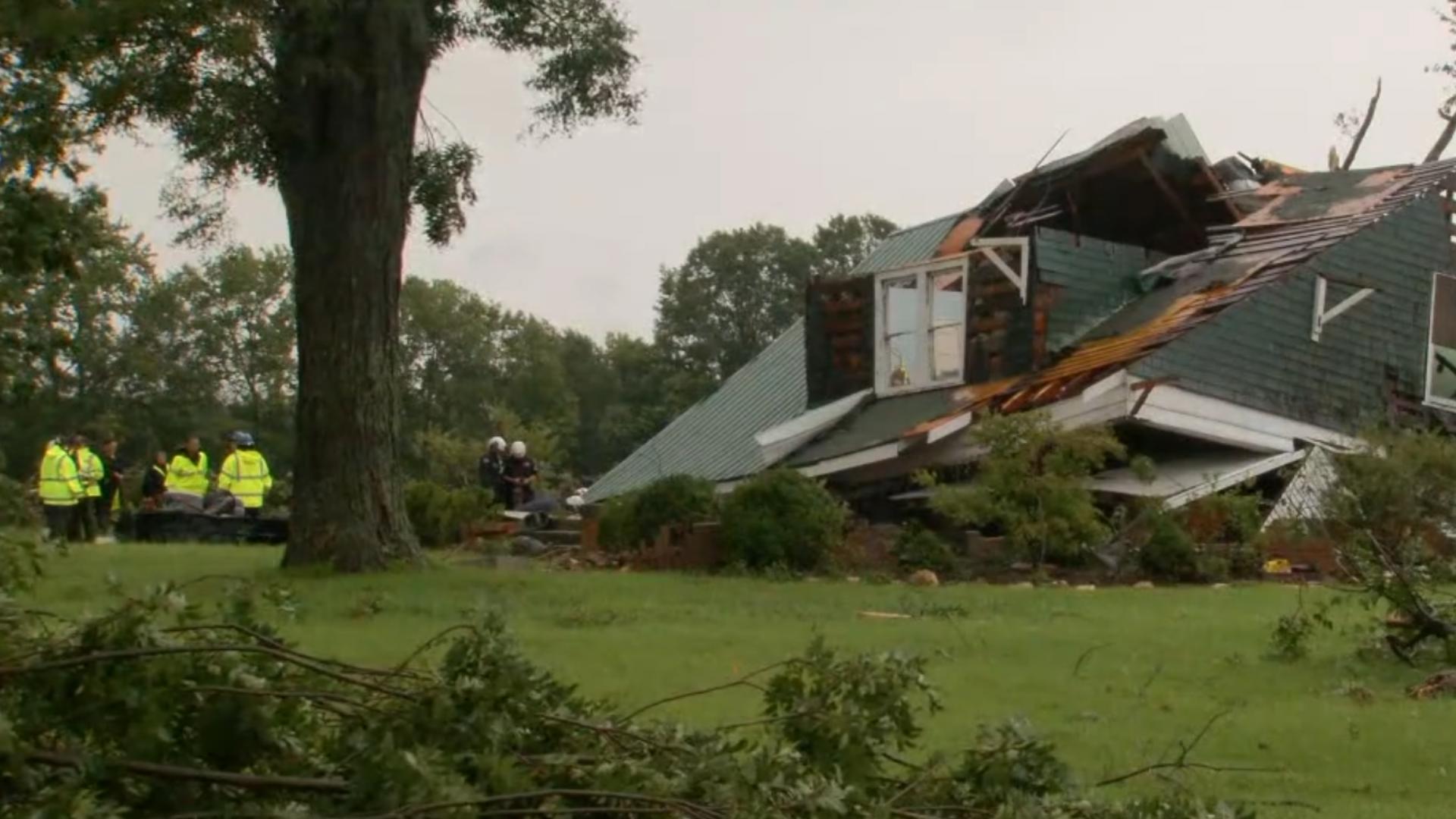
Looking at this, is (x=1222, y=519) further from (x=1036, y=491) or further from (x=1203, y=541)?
(x=1036, y=491)

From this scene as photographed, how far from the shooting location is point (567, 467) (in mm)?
84250

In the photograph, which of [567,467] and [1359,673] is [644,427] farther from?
[1359,673]

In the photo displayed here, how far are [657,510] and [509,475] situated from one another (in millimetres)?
9675

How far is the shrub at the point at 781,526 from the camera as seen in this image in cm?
2058

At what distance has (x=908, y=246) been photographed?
34.5 meters

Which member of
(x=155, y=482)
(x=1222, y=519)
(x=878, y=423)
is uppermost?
(x=878, y=423)

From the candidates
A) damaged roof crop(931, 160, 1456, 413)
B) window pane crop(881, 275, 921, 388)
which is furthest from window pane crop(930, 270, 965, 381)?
damaged roof crop(931, 160, 1456, 413)

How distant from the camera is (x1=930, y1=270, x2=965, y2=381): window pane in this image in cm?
2833

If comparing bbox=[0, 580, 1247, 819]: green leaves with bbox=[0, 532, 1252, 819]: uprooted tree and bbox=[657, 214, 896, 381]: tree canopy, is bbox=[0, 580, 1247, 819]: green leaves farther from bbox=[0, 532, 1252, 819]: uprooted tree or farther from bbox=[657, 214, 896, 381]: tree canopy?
bbox=[657, 214, 896, 381]: tree canopy

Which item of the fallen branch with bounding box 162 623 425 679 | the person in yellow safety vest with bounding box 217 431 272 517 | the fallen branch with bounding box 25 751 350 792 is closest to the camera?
the fallen branch with bounding box 25 751 350 792

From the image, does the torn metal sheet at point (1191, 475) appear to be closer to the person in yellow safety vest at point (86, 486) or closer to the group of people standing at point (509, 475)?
the group of people standing at point (509, 475)

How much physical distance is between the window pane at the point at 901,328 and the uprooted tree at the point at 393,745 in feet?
74.3

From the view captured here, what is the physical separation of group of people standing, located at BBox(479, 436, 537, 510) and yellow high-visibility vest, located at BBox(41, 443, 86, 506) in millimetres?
6302

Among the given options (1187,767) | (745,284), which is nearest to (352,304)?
(1187,767)
